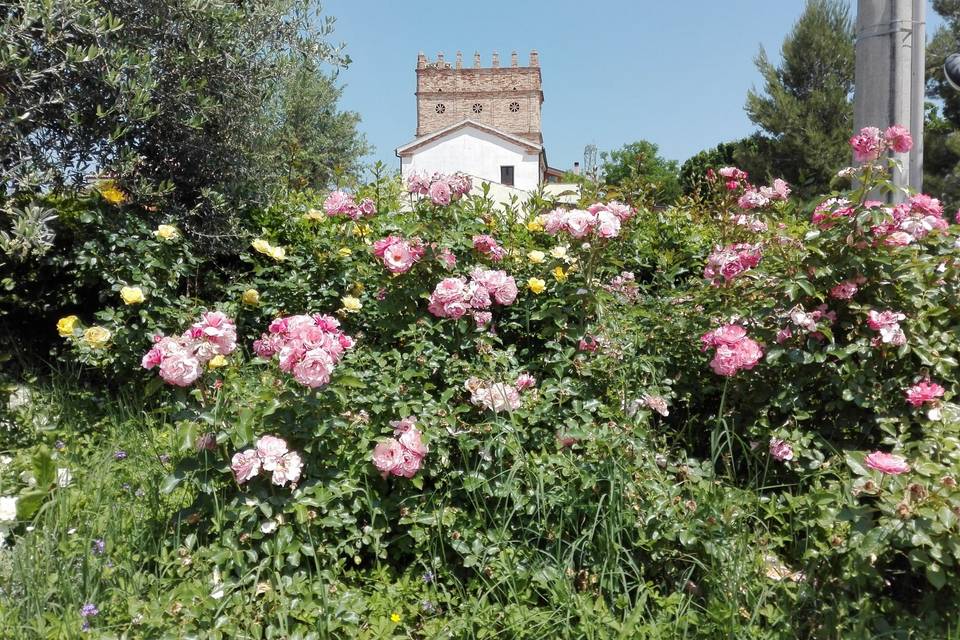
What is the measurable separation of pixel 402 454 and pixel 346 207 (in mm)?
1428

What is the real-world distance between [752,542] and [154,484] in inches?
76.0

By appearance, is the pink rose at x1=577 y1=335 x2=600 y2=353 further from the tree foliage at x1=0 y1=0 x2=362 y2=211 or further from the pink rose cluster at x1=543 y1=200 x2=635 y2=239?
the tree foliage at x1=0 y1=0 x2=362 y2=211

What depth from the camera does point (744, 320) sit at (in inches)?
103

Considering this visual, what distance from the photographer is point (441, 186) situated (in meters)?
2.90

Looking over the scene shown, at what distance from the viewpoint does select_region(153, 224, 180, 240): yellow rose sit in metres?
3.33

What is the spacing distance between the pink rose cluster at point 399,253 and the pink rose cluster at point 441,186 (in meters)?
0.30

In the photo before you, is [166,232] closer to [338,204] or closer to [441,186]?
[338,204]

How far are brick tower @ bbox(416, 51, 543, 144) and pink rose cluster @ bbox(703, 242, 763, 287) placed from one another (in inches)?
1811

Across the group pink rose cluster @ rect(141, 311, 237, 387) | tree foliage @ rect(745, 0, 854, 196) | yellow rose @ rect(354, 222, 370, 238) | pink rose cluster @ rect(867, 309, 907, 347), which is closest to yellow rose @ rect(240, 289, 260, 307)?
yellow rose @ rect(354, 222, 370, 238)

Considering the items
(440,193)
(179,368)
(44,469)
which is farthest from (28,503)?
(440,193)

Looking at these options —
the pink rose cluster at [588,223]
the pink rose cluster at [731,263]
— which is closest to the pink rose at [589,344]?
the pink rose cluster at [588,223]

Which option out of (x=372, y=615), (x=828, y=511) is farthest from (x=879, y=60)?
(x=372, y=615)

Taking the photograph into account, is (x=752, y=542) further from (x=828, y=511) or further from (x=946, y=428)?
(x=946, y=428)

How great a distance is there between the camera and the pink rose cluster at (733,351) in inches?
92.0
